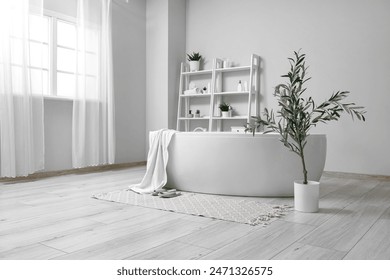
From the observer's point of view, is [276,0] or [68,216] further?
[276,0]

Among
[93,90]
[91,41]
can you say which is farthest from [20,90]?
[91,41]

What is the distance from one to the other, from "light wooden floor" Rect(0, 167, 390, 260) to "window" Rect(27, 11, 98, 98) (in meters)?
1.74

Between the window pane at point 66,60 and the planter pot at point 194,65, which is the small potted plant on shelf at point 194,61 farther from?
the window pane at point 66,60

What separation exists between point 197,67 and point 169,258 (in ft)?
13.4

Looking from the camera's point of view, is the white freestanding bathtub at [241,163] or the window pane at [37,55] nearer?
the white freestanding bathtub at [241,163]

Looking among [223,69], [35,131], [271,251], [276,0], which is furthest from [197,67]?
[271,251]

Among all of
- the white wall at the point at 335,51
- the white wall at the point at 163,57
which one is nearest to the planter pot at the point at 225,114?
the white wall at the point at 335,51

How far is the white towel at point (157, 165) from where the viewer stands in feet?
10.1

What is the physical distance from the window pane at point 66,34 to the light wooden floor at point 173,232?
2200 millimetres

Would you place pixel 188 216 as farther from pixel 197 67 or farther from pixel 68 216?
pixel 197 67

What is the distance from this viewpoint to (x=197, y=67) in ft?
17.2

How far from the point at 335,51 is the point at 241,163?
2.34 metres

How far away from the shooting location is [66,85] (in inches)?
169

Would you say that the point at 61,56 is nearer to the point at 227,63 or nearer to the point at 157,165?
the point at 157,165
